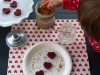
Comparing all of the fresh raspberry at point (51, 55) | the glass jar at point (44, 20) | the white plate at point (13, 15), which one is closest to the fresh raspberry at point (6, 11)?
the white plate at point (13, 15)

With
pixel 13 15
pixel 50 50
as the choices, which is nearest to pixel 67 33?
pixel 50 50

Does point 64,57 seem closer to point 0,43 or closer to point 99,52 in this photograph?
point 99,52

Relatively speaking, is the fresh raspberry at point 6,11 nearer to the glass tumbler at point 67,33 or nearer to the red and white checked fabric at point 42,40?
the red and white checked fabric at point 42,40

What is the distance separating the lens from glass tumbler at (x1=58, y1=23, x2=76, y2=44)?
30.6 inches

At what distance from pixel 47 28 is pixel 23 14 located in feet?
0.35

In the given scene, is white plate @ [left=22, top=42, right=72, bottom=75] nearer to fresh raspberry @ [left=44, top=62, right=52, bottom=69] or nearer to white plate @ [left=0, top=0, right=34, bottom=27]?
fresh raspberry @ [left=44, top=62, right=52, bottom=69]

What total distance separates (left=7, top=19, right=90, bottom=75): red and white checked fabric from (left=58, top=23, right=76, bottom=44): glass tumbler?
0.05 feet

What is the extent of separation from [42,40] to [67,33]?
0.10 metres

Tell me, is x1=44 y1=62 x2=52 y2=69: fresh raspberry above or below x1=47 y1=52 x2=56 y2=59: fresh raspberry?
below

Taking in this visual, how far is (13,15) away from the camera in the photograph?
805mm

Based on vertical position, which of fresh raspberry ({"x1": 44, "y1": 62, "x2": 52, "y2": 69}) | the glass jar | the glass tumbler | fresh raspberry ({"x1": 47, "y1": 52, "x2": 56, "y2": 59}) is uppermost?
the glass jar

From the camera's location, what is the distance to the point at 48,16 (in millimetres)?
750

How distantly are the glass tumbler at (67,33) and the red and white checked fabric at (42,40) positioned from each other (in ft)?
0.05

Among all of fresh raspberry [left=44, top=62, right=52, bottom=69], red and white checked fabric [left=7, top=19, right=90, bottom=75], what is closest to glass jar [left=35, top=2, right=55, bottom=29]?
red and white checked fabric [left=7, top=19, right=90, bottom=75]
